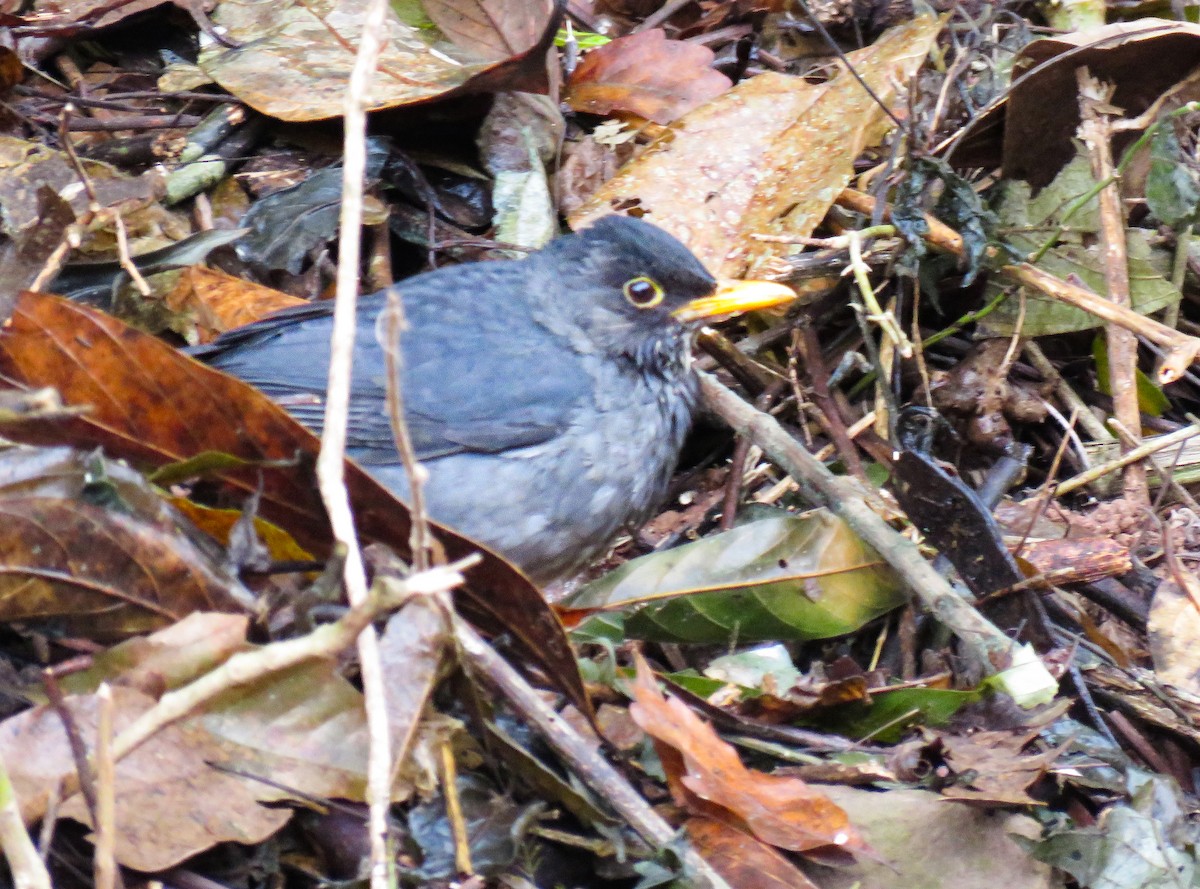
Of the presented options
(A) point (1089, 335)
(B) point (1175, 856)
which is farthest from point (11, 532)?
(A) point (1089, 335)

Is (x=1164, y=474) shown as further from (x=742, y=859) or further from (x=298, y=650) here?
(x=298, y=650)

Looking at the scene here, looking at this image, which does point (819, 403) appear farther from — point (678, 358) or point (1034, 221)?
point (1034, 221)

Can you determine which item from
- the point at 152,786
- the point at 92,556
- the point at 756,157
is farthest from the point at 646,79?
the point at 152,786

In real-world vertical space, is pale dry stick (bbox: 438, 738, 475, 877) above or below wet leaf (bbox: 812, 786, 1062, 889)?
above

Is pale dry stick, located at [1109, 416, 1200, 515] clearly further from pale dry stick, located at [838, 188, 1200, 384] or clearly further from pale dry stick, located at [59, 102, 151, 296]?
pale dry stick, located at [59, 102, 151, 296]

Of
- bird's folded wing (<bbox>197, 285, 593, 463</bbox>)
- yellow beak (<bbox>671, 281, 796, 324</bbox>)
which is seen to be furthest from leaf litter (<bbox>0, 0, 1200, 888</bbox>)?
bird's folded wing (<bbox>197, 285, 593, 463</bbox>)

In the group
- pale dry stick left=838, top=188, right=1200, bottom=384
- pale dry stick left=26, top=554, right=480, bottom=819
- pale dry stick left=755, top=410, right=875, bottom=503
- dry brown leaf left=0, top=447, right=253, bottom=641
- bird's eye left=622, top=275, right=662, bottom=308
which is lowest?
pale dry stick left=755, top=410, right=875, bottom=503

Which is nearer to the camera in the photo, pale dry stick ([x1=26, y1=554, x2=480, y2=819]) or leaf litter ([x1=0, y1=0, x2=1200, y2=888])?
pale dry stick ([x1=26, y1=554, x2=480, y2=819])

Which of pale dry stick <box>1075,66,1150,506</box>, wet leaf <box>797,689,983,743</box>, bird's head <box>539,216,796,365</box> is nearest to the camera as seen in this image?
wet leaf <box>797,689,983,743</box>

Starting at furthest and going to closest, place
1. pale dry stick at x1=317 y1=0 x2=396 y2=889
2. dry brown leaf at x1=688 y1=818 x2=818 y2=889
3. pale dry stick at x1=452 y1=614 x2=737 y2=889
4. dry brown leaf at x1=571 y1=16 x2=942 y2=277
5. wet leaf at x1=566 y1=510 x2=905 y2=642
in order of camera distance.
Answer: dry brown leaf at x1=571 y1=16 x2=942 y2=277, wet leaf at x1=566 y1=510 x2=905 y2=642, dry brown leaf at x1=688 y1=818 x2=818 y2=889, pale dry stick at x1=452 y1=614 x2=737 y2=889, pale dry stick at x1=317 y1=0 x2=396 y2=889

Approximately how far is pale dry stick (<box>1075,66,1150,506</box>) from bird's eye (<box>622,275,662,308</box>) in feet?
4.30

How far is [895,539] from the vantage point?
341cm

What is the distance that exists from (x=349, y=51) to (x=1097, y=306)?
2531 millimetres

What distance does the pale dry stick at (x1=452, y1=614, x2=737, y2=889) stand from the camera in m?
2.47
